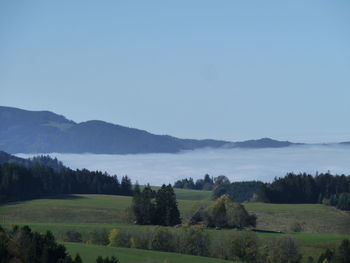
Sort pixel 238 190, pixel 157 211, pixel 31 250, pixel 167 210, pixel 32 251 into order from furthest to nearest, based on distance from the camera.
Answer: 1. pixel 238 190
2. pixel 157 211
3. pixel 167 210
4. pixel 31 250
5. pixel 32 251

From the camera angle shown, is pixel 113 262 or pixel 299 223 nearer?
pixel 113 262

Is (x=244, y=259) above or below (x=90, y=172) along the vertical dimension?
below

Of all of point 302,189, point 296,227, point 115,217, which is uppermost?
point 302,189

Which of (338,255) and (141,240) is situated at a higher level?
(141,240)

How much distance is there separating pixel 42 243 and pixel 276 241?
23222 mm

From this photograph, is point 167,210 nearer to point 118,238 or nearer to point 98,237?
point 98,237

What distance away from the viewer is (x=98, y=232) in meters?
70.3

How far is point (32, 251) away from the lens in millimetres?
49906

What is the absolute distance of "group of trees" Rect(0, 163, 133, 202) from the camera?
11436 centimetres

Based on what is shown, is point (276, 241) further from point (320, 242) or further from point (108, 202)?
point (108, 202)

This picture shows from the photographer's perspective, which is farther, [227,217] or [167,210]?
[167,210]

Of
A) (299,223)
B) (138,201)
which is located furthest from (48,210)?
(299,223)

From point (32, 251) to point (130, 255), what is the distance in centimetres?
980

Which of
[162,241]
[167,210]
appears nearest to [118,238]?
[162,241]
